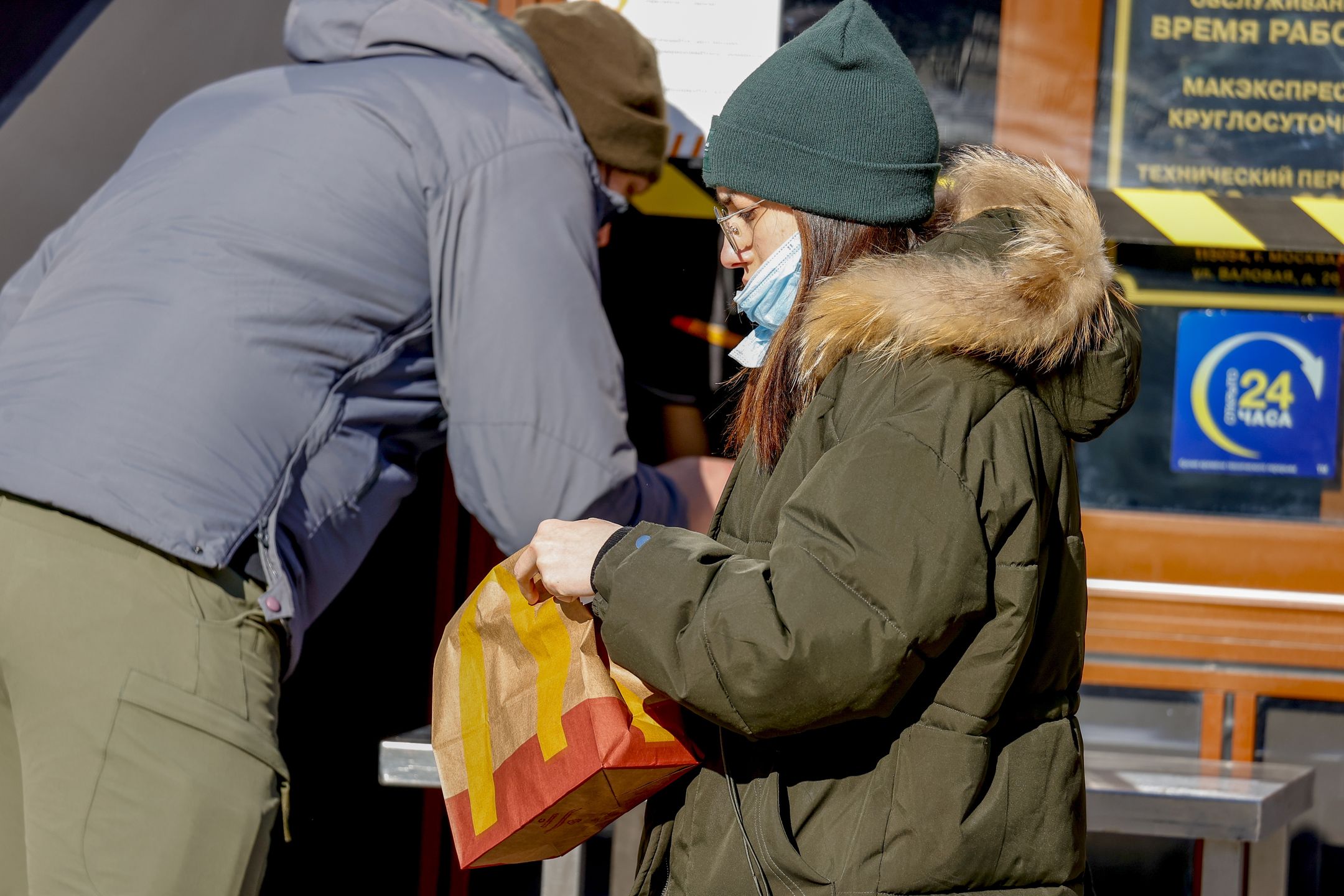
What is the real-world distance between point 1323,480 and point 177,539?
223 centimetres

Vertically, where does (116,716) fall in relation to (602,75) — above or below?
below

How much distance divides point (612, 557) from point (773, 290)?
1.28 feet

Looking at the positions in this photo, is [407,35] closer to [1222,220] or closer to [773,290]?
[773,290]

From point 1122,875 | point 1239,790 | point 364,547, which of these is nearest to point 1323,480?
point 1239,790

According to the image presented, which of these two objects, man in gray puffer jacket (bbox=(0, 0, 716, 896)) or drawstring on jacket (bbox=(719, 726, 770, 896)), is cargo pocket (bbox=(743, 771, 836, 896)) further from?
man in gray puffer jacket (bbox=(0, 0, 716, 896))

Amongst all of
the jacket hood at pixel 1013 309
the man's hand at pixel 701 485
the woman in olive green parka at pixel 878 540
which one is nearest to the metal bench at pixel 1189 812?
the man's hand at pixel 701 485

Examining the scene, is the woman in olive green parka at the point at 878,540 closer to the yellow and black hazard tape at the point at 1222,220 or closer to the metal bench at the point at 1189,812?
the metal bench at the point at 1189,812

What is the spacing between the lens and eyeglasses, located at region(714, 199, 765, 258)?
1532mm

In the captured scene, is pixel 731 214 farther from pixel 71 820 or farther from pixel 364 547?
pixel 71 820

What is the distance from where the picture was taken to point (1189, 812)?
2.28 m

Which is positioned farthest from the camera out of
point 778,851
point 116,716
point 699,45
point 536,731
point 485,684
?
point 699,45

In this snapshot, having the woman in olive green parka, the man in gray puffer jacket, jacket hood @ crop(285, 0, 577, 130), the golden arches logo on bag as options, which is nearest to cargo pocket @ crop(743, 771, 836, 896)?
the woman in olive green parka

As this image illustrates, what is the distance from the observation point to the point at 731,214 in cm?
154

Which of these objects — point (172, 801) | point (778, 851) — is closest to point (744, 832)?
point (778, 851)
